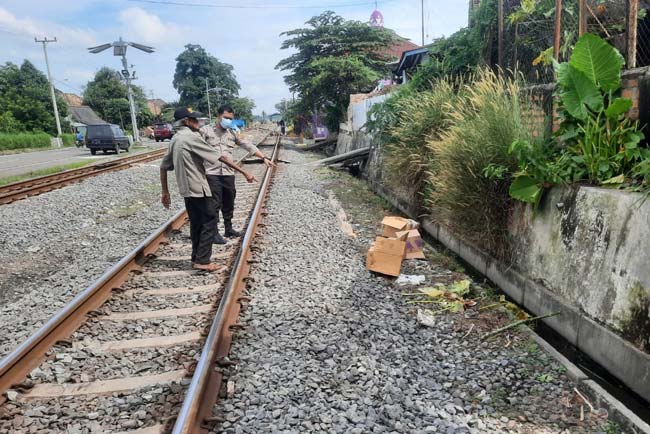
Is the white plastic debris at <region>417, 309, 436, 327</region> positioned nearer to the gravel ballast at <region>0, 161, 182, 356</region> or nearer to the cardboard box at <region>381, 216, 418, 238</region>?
the cardboard box at <region>381, 216, 418, 238</region>

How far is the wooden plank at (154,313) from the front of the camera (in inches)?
159

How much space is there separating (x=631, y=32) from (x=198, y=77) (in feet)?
279

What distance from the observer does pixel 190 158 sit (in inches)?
202

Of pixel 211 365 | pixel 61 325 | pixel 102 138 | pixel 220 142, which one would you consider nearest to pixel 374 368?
pixel 211 365

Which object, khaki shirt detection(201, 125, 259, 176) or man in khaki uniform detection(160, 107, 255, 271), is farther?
khaki shirt detection(201, 125, 259, 176)

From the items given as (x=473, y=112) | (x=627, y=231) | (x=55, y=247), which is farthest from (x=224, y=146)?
(x=627, y=231)

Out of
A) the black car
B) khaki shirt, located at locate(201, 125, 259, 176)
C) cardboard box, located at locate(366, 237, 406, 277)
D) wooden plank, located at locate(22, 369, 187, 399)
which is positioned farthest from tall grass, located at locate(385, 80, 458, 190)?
the black car

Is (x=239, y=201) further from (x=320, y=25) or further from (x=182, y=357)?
(x=320, y=25)

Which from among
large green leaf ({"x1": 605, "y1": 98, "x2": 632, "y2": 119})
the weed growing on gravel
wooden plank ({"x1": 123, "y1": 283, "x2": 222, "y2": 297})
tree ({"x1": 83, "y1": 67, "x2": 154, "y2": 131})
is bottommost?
the weed growing on gravel

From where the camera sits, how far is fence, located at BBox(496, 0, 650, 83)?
5.04 meters

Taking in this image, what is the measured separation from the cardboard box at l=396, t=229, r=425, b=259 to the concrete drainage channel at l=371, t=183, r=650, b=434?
1.06 meters

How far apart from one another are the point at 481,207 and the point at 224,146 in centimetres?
357

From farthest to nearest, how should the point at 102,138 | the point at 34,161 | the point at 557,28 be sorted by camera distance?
the point at 102,138
the point at 34,161
the point at 557,28

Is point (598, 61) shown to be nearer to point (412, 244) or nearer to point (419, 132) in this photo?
point (412, 244)
